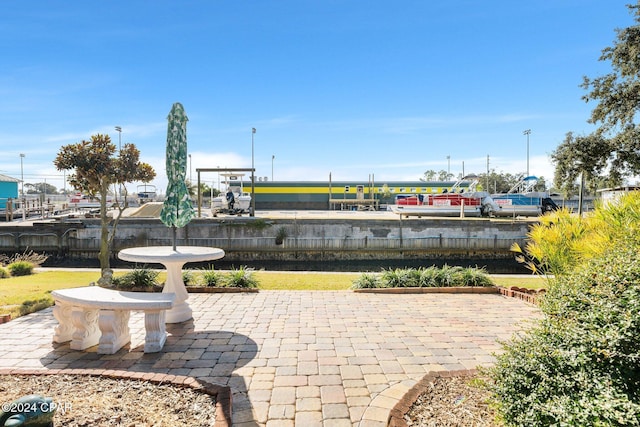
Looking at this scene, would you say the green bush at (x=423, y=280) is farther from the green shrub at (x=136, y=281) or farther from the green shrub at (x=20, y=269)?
the green shrub at (x=20, y=269)

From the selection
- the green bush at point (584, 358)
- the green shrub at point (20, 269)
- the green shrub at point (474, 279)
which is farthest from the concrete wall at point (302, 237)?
the green bush at point (584, 358)

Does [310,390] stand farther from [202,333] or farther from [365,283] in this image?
[365,283]

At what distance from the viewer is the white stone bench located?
405 centimetres

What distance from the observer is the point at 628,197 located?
3566 mm

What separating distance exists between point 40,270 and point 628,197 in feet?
43.2

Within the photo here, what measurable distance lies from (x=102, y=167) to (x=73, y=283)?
8.84ft

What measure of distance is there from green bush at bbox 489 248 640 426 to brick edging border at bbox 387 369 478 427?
0.68m

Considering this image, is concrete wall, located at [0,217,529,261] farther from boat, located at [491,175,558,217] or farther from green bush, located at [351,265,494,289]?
green bush, located at [351,265,494,289]

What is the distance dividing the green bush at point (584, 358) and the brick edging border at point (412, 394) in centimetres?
68

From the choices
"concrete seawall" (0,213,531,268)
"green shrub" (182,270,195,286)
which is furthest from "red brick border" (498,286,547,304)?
"concrete seawall" (0,213,531,268)

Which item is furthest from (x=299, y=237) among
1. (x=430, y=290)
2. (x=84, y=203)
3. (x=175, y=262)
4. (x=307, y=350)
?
(x=84, y=203)

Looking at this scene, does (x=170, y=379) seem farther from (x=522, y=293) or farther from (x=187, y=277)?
(x=522, y=293)

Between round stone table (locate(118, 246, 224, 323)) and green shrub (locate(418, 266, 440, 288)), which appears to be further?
green shrub (locate(418, 266, 440, 288))

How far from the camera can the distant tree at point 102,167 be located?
8.01 meters
